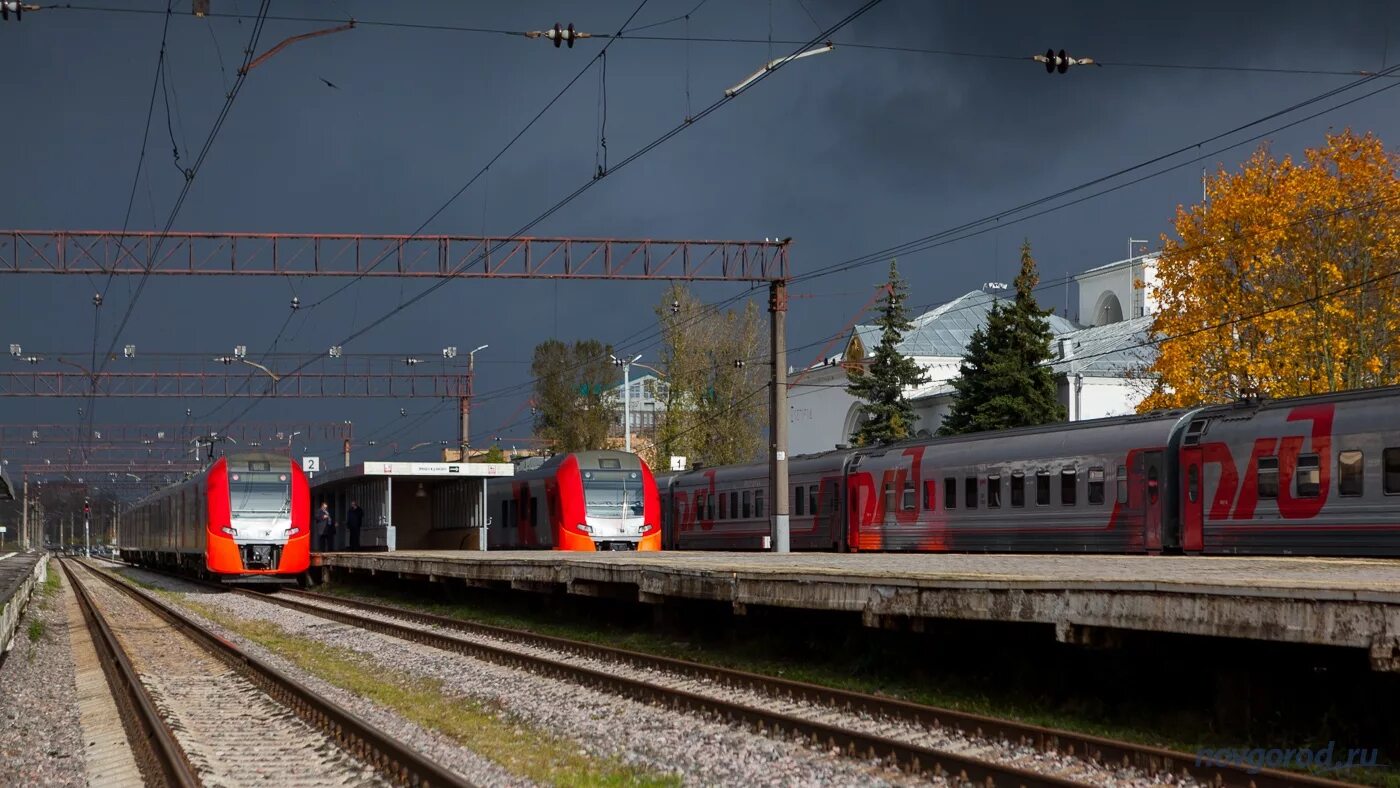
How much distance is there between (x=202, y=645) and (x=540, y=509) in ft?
55.9

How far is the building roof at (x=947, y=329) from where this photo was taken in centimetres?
7219

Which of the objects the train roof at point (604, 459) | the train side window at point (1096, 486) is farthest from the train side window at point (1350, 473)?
the train roof at point (604, 459)

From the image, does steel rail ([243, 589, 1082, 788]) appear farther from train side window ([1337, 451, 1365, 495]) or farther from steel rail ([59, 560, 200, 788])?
train side window ([1337, 451, 1365, 495])

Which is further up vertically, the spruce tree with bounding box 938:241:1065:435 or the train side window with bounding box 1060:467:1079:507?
the spruce tree with bounding box 938:241:1065:435

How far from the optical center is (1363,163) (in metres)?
34.2

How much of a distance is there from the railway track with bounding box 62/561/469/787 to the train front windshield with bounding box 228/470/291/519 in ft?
43.8

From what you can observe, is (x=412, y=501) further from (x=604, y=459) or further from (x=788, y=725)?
(x=788, y=725)

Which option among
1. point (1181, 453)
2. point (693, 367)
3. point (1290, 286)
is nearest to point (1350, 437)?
point (1181, 453)

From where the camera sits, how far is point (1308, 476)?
21.1 metres

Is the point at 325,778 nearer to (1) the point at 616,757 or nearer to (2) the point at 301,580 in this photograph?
(1) the point at 616,757

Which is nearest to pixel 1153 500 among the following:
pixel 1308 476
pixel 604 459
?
pixel 1308 476

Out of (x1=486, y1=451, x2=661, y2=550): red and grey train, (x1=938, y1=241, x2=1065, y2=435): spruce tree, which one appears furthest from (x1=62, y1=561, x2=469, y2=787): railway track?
(x1=938, y1=241, x2=1065, y2=435): spruce tree

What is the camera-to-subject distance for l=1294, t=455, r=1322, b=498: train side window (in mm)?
20891

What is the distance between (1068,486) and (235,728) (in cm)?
1659
